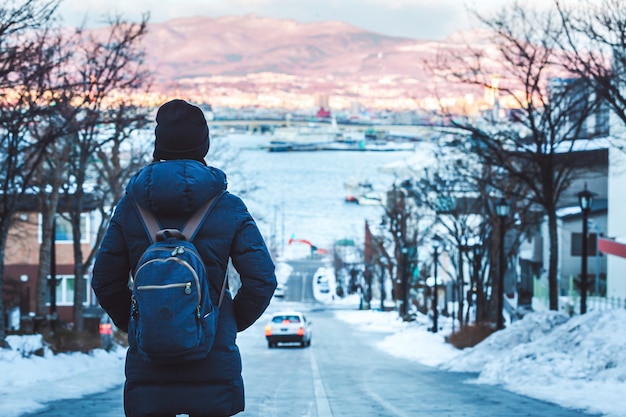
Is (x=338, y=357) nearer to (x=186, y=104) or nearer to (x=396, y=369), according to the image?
(x=396, y=369)

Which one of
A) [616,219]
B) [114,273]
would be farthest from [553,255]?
[114,273]

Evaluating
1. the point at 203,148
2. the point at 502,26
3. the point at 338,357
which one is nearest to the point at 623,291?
the point at 338,357

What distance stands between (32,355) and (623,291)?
27.5 m

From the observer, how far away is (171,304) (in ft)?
14.6

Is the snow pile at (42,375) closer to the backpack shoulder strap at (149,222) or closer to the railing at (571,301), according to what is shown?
the backpack shoulder strap at (149,222)

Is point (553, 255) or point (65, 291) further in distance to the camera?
point (65, 291)

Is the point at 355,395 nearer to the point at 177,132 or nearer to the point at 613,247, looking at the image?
the point at 177,132

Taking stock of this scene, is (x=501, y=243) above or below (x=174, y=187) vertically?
below

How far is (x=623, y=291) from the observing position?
40.8 metres

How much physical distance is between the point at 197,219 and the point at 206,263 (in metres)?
0.20

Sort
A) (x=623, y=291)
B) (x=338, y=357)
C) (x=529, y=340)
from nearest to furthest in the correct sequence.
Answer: (x=529, y=340) < (x=338, y=357) < (x=623, y=291)

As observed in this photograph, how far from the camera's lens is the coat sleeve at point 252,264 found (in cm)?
482

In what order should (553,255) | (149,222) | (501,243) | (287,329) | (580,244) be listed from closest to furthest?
(149,222), (553,255), (501,243), (287,329), (580,244)

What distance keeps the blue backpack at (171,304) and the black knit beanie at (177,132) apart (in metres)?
0.52
